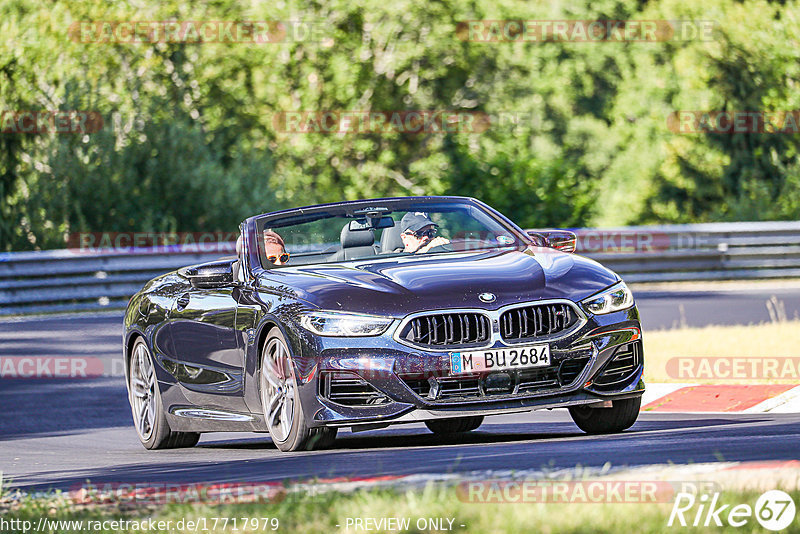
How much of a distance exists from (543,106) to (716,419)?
49.8m

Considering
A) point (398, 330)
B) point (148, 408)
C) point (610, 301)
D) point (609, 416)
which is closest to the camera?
point (398, 330)

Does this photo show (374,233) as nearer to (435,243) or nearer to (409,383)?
(435,243)

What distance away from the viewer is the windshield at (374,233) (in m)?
9.98

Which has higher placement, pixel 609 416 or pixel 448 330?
pixel 448 330

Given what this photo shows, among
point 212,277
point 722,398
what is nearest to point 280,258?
point 212,277

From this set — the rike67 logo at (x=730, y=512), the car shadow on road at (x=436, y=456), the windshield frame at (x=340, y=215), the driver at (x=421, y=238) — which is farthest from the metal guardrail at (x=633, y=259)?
the rike67 logo at (x=730, y=512)

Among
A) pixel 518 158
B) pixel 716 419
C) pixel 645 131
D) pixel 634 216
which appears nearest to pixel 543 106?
pixel 645 131

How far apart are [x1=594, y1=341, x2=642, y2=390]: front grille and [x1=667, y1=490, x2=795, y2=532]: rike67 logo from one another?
3.07 meters

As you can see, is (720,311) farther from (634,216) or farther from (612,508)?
(634,216)

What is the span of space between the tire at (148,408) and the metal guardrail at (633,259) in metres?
12.2

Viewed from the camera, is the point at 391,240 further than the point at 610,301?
Yes

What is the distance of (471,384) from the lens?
857 cm

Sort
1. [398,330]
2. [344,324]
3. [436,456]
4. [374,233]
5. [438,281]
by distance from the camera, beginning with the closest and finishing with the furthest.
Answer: [436,456] < [398,330] < [344,324] < [438,281] < [374,233]

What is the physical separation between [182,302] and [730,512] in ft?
18.5
